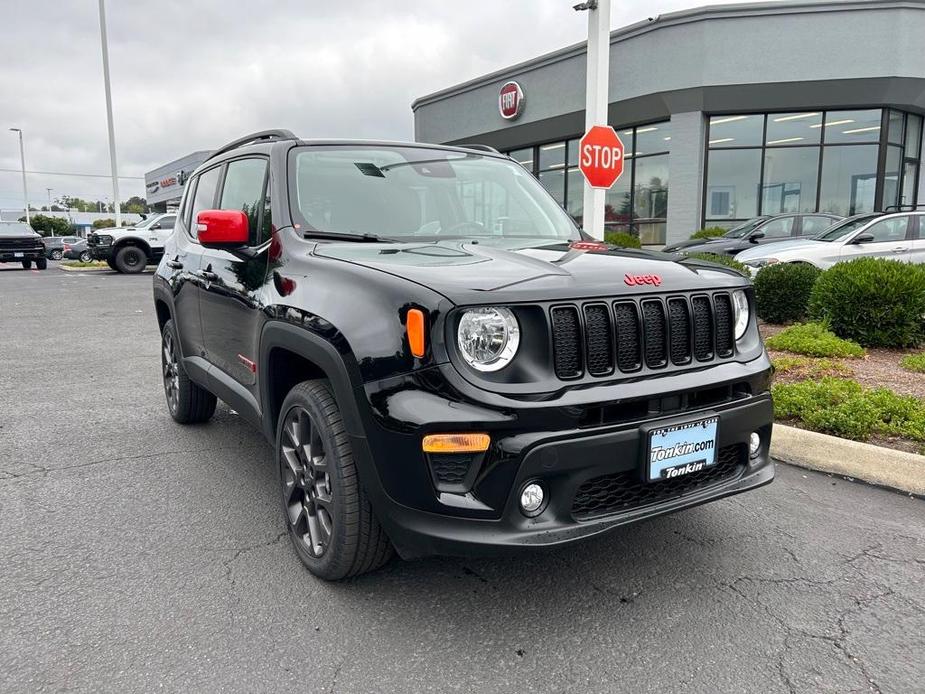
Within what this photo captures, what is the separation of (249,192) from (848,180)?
65.4ft

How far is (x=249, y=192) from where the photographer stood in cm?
377

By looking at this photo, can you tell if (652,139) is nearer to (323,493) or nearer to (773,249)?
(773,249)

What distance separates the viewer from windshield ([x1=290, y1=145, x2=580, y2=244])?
3.41m

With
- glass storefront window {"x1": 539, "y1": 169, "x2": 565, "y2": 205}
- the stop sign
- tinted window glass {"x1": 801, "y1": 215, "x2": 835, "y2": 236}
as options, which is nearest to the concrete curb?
the stop sign

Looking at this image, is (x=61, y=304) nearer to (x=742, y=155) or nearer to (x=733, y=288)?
(x=733, y=288)

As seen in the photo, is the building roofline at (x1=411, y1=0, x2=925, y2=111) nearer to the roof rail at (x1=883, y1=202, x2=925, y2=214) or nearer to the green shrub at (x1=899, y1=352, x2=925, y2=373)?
the roof rail at (x1=883, y1=202, x2=925, y2=214)

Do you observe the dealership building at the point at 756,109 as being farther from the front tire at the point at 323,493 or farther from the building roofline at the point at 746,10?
the front tire at the point at 323,493

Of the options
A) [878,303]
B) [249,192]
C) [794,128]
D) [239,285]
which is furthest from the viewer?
[794,128]

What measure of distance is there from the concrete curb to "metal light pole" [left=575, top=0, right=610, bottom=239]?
584 cm

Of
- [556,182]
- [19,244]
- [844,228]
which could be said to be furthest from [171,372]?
[19,244]

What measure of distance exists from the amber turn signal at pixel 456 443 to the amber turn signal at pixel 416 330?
269 mm

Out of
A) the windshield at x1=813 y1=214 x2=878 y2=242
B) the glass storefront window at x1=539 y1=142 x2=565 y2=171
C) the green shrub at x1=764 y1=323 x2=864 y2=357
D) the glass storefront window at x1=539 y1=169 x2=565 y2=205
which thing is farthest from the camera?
the glass storefront window at x1=539 y1=169 x2=565 y2=205

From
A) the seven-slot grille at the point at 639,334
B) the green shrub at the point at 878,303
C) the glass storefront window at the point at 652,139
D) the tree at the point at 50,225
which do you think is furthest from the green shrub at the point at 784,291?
the tree at the point at 50,225

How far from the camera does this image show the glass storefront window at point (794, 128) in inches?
761
